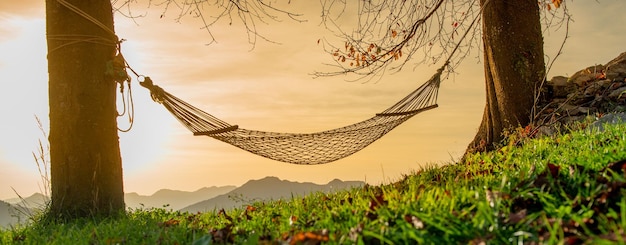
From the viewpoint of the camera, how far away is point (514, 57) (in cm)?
638

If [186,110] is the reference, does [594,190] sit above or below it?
below

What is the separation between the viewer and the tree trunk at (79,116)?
4.55 metres

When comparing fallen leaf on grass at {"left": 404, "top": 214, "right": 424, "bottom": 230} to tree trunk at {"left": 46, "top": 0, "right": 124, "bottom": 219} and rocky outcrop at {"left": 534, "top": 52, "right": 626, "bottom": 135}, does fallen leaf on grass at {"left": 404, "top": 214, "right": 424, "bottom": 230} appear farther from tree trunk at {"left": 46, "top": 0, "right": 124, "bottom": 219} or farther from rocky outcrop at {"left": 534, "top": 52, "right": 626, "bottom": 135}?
rocky outcrop at {"left": 534, "top": 52, "right": 626, "bottom": 135}

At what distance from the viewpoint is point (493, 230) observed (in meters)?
2.10

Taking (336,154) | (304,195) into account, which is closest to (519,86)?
(336,154)

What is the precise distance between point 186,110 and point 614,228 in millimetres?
3745

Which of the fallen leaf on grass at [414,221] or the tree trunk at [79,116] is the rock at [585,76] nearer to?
the tree trunk at [79,116]

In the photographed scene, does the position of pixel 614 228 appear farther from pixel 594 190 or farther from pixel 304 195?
pixel 304 195

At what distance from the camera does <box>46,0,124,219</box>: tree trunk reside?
4.55 meters

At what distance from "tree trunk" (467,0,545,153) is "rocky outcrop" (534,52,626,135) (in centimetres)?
26

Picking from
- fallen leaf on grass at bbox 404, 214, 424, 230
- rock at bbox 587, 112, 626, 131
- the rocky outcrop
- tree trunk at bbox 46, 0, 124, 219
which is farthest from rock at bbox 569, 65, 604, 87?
fallen leaf on grass at bbox 404, 214, 424, 230

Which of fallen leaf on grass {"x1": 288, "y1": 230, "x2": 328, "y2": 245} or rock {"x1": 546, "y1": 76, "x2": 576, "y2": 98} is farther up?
rock {"x1": 546, "y1": 76, "x2": 576, "y2": 98}

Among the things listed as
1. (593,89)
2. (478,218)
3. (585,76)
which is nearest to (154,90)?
(478,218)

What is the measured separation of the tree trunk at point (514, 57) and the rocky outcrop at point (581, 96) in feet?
0.84
